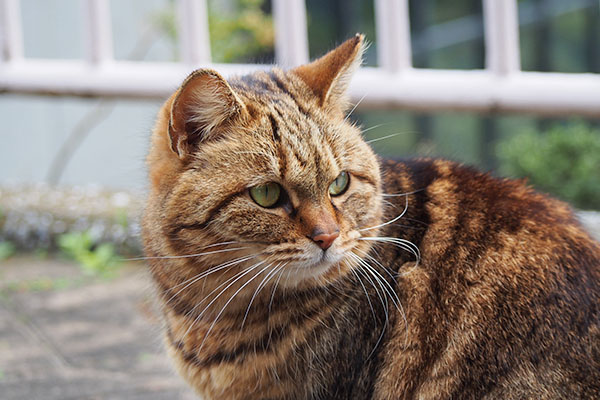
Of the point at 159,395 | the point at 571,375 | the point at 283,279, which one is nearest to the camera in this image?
the point at 571,375

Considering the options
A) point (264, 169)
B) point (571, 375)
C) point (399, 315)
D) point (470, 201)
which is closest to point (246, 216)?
point (264, 169)

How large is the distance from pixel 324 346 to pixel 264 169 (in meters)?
Answer: 0.49

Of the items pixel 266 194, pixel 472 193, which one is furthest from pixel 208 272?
pixel 472 193

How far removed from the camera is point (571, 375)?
5.65 ft

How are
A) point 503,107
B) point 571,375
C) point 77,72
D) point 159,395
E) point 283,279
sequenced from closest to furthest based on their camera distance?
1. point 571,375
2. point 283,279
3. point 159,395
4. point 503,107
5. point 77,72

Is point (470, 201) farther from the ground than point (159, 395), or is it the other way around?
point (470, 201)

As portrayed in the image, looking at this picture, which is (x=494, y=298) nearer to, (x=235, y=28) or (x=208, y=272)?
(x=208, y=272)


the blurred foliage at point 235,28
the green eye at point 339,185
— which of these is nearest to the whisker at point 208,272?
the green eye at point 339,185

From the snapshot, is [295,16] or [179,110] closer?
[179,110]

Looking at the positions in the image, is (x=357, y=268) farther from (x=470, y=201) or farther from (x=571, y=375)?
(x=571, y=375)

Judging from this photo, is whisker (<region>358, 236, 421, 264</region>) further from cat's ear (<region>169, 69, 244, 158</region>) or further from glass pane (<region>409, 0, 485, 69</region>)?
glass pane (<region>409, 0, 485, 69</region>)

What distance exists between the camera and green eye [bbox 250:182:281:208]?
71.3 inches

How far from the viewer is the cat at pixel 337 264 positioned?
1782mm

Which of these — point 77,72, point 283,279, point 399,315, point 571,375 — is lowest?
point 571,375
